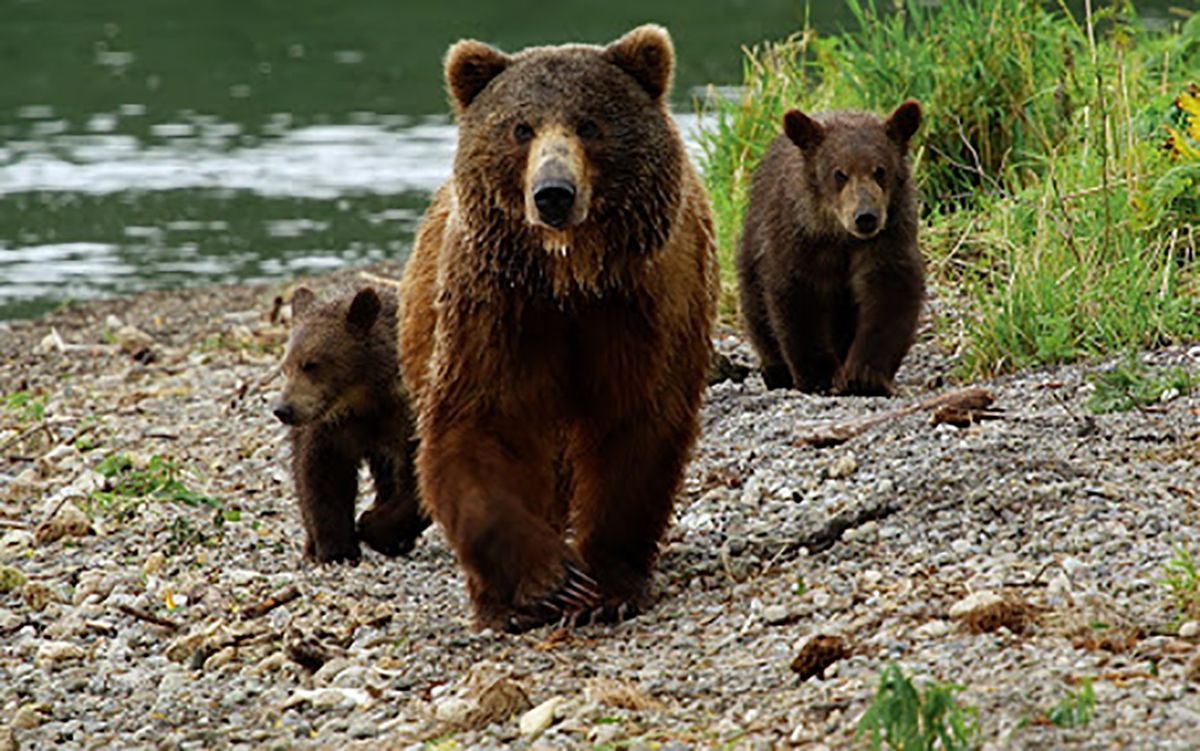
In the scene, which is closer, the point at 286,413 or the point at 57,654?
the point at 57,654

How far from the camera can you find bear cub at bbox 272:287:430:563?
256 inches

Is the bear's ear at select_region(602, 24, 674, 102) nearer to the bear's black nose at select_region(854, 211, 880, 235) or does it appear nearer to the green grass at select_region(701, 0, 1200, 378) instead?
the bear's black nose at select_region(854, 211, 880, 235)

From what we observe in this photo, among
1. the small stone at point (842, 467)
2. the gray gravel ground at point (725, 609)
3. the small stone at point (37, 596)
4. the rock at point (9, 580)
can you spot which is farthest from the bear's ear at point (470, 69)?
the rock at point (9, 580)

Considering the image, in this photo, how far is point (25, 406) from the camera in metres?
9.55

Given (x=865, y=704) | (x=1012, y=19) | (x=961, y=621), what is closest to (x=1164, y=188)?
(x=1012, y=19)

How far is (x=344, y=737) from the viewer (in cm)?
431

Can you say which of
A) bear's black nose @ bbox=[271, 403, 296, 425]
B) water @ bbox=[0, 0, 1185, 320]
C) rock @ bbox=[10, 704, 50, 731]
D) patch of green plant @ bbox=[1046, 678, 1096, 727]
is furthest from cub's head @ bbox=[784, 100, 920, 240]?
water @ bbox=[0, 0, 1185, 320]

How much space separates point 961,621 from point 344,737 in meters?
1.36

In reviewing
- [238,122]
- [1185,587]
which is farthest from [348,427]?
[238,122]

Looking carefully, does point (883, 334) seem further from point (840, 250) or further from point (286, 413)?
point (286, 413)

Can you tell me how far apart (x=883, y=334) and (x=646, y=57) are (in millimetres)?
2644

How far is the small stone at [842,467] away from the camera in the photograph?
5.68 m

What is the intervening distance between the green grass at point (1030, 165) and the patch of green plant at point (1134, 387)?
69 cm

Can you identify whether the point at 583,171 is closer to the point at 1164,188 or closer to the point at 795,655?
the point at 795,655
